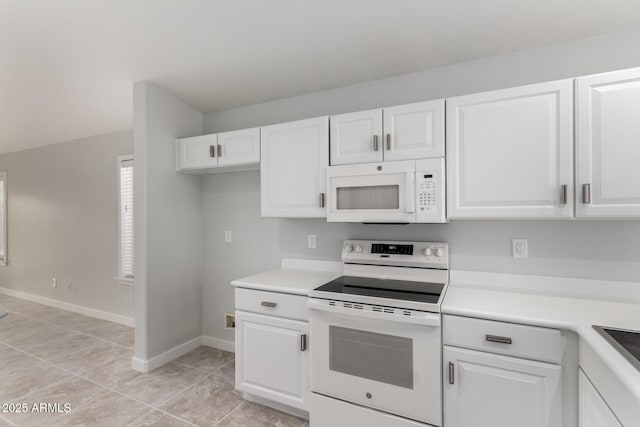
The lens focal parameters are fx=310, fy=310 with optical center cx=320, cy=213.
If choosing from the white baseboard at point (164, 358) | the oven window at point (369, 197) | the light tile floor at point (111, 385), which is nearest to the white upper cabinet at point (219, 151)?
the oven window at point (369, 197)

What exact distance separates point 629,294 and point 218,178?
10.8 feet

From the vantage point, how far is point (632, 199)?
1.54 meters

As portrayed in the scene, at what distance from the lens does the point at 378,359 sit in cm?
178

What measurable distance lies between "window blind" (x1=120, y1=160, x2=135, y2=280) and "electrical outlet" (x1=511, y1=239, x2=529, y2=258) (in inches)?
158

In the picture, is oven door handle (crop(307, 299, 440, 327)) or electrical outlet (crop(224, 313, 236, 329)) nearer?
oven door handle (crop(307, 299, 440, 327))

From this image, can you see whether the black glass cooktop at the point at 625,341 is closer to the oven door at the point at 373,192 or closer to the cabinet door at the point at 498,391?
the cabinet door at the point at 498,391

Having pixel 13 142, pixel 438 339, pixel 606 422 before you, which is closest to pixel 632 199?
pixel 606 422

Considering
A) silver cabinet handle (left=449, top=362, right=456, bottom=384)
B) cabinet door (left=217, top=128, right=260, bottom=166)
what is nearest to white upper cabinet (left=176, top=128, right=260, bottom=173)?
cabinet door (left=217, top=128, right=260, bottom=166)

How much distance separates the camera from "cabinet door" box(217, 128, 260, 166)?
2582 millimetres

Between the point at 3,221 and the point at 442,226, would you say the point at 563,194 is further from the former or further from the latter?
the point at 3,221

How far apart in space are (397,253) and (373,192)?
0.50 metres

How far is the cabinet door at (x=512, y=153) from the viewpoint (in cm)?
167

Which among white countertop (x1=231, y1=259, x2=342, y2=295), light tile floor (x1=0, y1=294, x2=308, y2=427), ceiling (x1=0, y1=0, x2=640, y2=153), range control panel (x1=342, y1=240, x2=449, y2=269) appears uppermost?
ceiling (x1=0, y1=0, x2=640, y2=153)

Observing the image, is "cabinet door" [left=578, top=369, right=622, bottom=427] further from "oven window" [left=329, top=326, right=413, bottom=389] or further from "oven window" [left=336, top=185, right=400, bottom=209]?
"oven window" [left=336, top=185, right=400, bottom=209]
